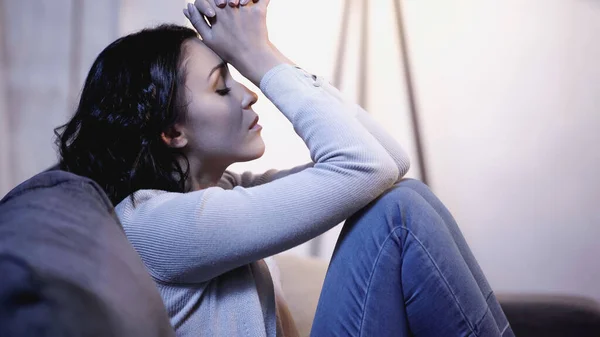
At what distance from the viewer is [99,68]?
949mm

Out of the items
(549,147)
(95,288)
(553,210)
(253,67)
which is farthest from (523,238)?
(95,288)

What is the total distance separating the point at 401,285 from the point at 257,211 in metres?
0.22

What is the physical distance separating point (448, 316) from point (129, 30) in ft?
4.25

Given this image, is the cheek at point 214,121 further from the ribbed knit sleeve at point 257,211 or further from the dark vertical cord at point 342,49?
the dark vertical cord at point 342,49


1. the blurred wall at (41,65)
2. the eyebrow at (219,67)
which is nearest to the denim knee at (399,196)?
the eyebrow at (219,67)

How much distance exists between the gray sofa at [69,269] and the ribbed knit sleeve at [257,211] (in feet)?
0.74

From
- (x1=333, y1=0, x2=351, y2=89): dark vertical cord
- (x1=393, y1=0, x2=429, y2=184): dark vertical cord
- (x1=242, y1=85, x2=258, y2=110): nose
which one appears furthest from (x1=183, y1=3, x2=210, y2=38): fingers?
(x1=393, y1=0, x2=429, y2=184): dark vertical cord

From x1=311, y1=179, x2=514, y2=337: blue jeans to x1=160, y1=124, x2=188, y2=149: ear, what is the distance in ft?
1.02

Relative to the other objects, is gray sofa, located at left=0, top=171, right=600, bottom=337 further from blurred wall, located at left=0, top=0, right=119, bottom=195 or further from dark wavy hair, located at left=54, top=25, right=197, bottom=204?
blurred wall, located at left=0, top=0, right=119, bottom=195

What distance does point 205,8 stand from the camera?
96cm

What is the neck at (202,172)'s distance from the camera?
966 millimetres

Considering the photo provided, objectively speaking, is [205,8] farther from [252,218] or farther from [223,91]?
[252,218]

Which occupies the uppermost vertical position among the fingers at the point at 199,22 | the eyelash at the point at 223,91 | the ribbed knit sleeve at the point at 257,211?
the fingers at the point at 199,22

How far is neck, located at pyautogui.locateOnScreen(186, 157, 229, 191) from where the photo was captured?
966 millimetres
